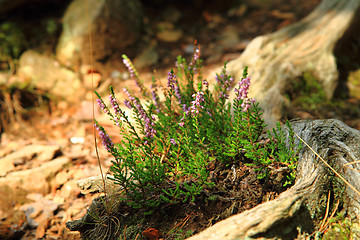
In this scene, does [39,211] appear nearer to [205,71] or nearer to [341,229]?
[341,229]

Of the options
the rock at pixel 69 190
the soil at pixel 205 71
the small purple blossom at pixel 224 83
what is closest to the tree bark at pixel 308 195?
the soil at pixel 205 71

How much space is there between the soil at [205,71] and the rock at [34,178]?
188 mm

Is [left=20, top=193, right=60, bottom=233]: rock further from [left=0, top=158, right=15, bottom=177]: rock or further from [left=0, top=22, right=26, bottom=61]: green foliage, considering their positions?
[left=0, top=22, right=26, bottom=61]: green foliage

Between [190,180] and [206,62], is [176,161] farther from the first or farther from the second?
[206,62]

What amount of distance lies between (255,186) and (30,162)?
2.95 metres

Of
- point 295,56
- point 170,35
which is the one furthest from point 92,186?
point 170,35

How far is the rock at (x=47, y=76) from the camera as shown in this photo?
17.2ft

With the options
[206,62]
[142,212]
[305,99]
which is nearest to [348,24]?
[305,99]

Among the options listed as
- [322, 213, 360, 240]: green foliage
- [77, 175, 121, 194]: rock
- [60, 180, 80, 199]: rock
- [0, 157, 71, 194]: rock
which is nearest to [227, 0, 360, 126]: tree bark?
[322, 213, 360, 240]: green foliage

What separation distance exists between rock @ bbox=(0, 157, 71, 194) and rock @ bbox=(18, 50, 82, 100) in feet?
6.49

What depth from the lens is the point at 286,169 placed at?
2428 mm

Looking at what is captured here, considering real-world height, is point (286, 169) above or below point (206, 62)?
below

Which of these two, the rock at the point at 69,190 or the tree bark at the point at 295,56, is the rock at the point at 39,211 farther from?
the tree bark at the point at 295,56

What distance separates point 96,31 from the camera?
5.42m
